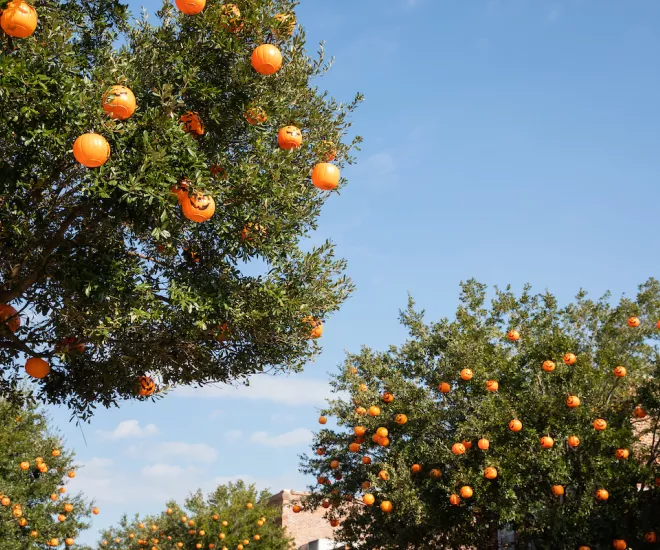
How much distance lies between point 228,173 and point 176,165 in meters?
1.19

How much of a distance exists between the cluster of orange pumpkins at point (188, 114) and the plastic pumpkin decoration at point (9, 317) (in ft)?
12.1

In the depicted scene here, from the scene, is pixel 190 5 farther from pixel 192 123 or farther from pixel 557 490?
pixel 557 490

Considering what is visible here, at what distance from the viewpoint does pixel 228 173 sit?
1151 centimetres

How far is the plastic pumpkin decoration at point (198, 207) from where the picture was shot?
1009cm

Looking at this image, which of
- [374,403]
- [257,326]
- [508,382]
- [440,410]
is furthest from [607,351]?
[257,326]

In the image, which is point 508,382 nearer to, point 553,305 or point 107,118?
Result: point 553,305

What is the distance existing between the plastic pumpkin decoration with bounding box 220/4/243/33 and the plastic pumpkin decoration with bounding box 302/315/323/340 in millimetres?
5271

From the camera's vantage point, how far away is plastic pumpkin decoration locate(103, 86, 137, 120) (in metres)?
9.52

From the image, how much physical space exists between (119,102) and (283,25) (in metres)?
3.99

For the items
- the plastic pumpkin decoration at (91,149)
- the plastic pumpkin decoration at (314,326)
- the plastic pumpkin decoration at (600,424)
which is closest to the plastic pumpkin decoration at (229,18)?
the plastic pumpkin decoration at (91,149)

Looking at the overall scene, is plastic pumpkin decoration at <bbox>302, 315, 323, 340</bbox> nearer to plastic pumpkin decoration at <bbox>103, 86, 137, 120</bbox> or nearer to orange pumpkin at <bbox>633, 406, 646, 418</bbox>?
plastic pumpkin decoration at <bbox>103, 86, 137, 120</bbox>

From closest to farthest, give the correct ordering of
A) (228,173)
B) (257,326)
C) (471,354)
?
(228,173) < (257,326) < (471,354)

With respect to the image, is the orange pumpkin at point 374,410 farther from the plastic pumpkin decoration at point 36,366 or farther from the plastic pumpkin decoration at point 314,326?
the plastic pumpkin decoration at point 36,366

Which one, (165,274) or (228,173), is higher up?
(228,173)
